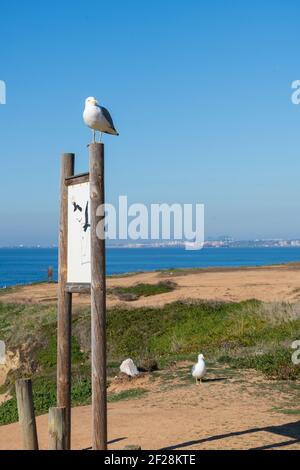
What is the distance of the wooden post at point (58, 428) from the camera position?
307 inches

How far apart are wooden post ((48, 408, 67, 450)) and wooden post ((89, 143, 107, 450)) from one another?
1.40 ft

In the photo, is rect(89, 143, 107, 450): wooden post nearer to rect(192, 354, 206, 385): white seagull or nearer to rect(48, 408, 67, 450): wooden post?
rect(48, 408, 67, 450): wooden post

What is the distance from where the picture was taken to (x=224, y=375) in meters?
14.4

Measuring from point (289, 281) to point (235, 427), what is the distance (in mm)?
26552

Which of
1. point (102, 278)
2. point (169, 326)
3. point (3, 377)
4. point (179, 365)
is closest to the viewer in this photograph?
point (102, 278)

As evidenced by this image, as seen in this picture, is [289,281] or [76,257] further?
[289,281]

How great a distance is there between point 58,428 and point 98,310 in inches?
55.2

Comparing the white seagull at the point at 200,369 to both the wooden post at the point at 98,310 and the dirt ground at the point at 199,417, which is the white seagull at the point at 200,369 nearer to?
the dirt ground at the point at 199,417

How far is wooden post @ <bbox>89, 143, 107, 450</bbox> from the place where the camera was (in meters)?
8.07

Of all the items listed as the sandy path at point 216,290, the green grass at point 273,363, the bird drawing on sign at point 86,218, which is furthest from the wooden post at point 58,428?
the sandy path at point 216,290

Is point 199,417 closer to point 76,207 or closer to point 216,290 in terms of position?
point 76,207

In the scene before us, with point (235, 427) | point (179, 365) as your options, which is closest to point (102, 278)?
point (235, 427)

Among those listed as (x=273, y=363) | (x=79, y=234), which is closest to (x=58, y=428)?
(x=79, y=234)
